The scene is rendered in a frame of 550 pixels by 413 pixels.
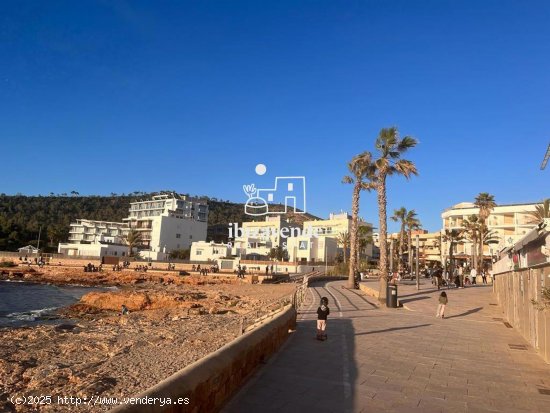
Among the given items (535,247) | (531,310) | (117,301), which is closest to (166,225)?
(117,301)

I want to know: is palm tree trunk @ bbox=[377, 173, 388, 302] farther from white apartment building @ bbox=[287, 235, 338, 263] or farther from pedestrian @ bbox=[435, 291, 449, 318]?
white apartment building @ bbox=[287, 235, 338, 263]

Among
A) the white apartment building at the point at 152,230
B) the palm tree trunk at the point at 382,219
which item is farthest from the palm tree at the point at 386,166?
the white apartment building at the point at 152,230

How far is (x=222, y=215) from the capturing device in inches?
7092

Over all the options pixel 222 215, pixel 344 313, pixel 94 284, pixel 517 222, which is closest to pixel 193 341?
pixel 344 313

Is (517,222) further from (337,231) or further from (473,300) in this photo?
(473,300)

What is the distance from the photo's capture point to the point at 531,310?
11.6 meters

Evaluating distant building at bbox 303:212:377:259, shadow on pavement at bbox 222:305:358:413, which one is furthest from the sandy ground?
distant building at bbox 303:212:377:259

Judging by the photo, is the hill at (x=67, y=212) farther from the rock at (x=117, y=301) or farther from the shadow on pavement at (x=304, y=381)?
the shadow on pavement at (x=304, y=381)

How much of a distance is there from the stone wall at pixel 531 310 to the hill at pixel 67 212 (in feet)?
329

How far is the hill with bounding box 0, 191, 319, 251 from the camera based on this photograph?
109000 mm

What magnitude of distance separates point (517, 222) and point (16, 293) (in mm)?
71122

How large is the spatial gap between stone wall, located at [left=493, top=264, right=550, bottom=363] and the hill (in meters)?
100

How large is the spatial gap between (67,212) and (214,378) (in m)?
176

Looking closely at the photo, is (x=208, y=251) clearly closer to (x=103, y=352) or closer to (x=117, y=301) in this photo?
(x=117, y=301)
